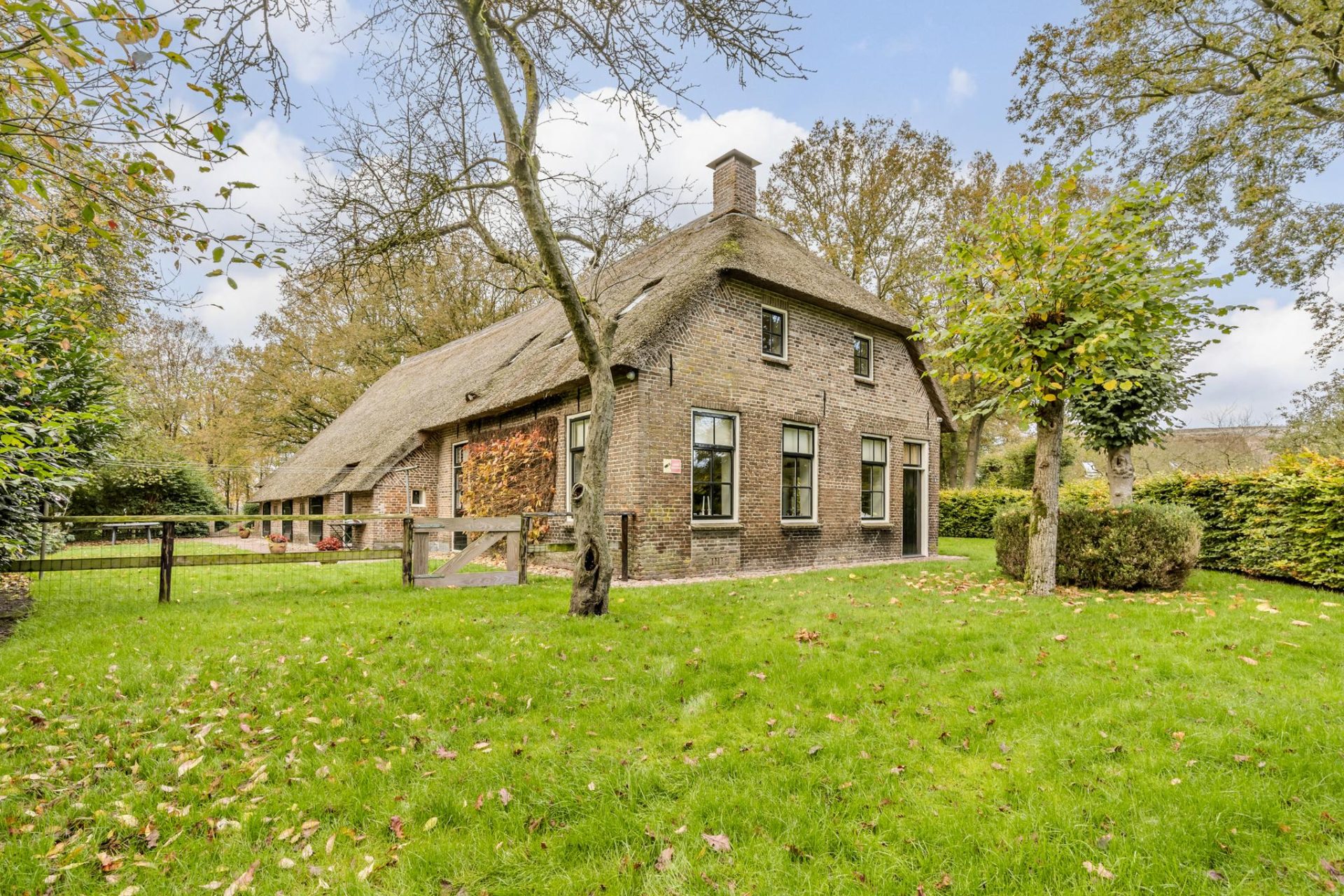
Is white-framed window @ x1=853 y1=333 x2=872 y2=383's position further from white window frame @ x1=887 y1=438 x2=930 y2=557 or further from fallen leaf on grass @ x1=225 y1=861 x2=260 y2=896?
fallen leaf on grass @ x1=225 y1=861 x2=260 y2=896

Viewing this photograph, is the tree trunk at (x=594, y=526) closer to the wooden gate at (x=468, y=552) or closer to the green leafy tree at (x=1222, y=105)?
the wooden gate at (x=468, y=552)

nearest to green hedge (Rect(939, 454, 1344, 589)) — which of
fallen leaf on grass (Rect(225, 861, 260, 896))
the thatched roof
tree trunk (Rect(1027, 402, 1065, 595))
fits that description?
tree trunk (Rect(1027, 402, 1065, 595))

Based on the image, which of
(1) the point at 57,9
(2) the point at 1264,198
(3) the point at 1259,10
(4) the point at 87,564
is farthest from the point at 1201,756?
(3) the point at 1259,10

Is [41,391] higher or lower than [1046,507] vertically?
higher

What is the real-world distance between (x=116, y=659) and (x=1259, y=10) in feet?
62.6

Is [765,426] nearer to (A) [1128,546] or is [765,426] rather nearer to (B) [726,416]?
(B) [726,416]

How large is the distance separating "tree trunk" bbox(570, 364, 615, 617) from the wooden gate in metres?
2.02

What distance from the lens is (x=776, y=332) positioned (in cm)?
1147

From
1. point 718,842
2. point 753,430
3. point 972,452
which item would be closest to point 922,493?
point 753,430

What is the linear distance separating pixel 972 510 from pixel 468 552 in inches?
663

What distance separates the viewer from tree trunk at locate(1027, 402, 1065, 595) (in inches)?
291

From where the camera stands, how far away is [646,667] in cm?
484

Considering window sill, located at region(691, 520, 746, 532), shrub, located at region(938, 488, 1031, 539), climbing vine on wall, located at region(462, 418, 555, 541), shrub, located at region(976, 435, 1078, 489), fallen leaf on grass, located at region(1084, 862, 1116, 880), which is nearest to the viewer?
fallen leaf on grass, located at region(1084, 862, 1116, 880)

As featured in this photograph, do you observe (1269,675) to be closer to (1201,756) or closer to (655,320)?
(1201,756)
